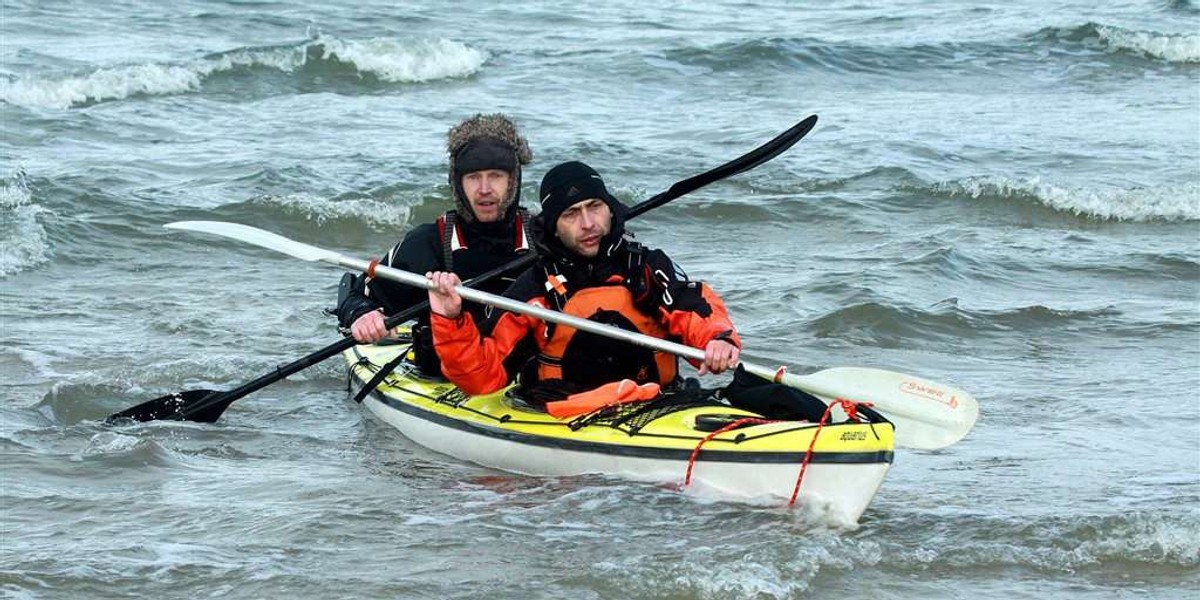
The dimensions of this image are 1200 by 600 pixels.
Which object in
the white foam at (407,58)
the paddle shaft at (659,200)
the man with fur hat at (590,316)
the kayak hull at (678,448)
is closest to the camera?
the kayak hull at (678,448)

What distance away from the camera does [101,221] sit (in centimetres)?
1095

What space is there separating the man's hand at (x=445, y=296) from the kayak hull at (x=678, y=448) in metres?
0.61

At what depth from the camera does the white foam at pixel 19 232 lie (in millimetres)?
9891

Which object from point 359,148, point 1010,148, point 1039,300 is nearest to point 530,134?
point 359,148

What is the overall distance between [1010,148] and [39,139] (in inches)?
313

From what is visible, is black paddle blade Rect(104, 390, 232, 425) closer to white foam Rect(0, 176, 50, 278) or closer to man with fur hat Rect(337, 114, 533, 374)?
man with fur hat Rect(337, 114, 533, 374)

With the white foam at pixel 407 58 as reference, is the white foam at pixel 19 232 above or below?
below

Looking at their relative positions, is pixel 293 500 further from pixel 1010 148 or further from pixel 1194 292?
pixel 1010 148

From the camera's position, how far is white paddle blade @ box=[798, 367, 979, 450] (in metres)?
5.52

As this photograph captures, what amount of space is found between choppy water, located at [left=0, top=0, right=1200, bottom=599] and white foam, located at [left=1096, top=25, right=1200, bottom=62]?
0.17ft

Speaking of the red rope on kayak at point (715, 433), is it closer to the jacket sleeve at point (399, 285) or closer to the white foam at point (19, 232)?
the jacket sleeve at point (399, 285)

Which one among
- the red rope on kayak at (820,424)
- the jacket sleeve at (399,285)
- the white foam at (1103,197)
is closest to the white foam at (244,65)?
the white foam at (1103,197)

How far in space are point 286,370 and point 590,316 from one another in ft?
5.11

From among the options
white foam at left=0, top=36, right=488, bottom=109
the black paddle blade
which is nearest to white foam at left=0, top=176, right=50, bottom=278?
the black paddle blade
